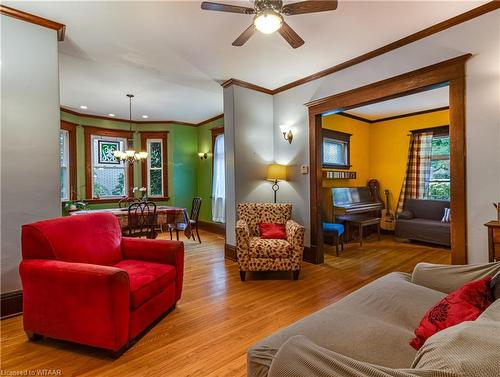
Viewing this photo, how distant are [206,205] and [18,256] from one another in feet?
15.0

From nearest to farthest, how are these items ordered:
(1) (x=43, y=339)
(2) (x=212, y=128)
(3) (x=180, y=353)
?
(3) (x=180, y=353)
(1) (x=43, y=339)
(2) (x=212, y=128)

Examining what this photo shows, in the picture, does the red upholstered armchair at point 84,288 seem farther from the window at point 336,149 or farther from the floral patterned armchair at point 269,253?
the window at point 336,149

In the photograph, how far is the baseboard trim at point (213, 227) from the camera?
615 cm

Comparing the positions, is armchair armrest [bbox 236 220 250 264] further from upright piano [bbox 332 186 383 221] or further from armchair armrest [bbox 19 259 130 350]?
upright piano [bbox 332 186 383 221]

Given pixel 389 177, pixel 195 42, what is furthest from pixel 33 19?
pixel 389 177

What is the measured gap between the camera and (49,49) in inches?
102

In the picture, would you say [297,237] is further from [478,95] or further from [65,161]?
[65,161]

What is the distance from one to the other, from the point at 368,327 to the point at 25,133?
3161 millimetres

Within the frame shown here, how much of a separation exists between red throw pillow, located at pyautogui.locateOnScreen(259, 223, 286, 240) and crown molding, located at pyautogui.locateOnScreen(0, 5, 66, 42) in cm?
314

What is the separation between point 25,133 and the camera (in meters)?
2.46

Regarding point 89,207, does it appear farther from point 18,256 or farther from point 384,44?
point 384,44

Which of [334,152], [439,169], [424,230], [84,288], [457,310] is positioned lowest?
[424,230]

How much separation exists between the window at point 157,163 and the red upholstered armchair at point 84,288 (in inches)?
173

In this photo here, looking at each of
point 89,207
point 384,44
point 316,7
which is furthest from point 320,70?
point 89,207
